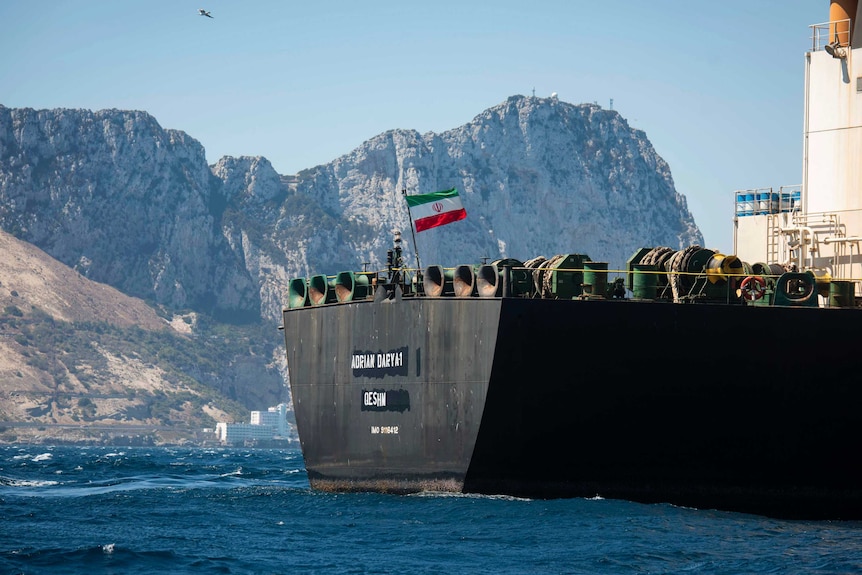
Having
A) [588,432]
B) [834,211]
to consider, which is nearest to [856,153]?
[834,211]

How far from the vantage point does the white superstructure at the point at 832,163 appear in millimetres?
38656

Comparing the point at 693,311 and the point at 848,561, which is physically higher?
the point at 693,311

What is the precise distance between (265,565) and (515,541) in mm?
5796

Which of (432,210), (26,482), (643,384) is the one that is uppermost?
(432,210)

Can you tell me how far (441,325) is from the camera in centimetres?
3559

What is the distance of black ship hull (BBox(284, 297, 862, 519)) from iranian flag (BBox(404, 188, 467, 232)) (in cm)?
559

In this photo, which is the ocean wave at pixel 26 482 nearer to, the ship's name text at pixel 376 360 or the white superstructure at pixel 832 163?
the ship's name text at pixel 376 360

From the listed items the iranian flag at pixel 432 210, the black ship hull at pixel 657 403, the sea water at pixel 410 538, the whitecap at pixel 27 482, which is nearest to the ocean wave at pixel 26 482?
the whitecap at pixel 27 482

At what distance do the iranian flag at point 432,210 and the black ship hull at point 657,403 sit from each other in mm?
5586

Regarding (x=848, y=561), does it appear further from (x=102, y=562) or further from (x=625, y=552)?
(x=102, y=562)

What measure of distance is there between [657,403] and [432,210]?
10.5 m

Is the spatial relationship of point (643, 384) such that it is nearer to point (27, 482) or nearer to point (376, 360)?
point (376, 360)

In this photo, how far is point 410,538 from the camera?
2992cm

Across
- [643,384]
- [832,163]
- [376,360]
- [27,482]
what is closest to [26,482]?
[27,482]
